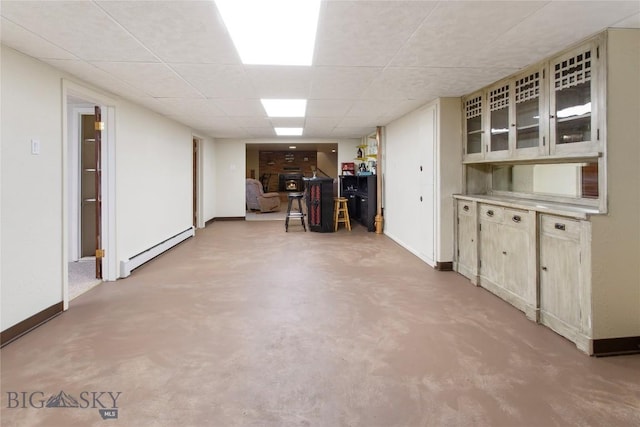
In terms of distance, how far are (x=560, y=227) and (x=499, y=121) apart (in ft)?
4.74

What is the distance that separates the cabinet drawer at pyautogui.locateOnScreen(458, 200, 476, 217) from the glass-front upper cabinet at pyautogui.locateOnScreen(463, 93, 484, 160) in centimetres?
53

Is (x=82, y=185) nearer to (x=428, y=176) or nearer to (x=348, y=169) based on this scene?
(x=428, y=176)

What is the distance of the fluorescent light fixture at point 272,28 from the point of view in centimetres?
212

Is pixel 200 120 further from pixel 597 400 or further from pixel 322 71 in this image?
pixel 597 400

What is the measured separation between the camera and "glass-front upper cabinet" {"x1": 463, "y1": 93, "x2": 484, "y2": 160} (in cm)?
406

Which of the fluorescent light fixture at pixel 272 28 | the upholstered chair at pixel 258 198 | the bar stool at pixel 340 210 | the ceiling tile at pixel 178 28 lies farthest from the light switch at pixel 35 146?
the upholstered chair at pixel 258 198

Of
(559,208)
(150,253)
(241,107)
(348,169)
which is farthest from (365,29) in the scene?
(348,169)

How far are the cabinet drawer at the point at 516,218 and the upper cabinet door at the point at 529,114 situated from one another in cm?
51

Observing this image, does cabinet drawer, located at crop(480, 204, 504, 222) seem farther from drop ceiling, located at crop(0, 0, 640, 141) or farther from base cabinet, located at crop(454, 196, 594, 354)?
drop ceiling, located at crop(0, 0, 640, 141)

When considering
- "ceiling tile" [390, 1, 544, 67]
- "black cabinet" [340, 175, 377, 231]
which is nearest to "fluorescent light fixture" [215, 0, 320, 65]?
"ceiling tile" [390, 1, 544, 67]

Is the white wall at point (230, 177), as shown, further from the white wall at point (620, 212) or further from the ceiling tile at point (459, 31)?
the white wall at point (620, 212)

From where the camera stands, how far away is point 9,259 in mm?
2602

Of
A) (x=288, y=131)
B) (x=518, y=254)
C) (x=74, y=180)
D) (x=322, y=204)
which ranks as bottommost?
(x=518, y=254)

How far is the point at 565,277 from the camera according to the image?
264 cm
